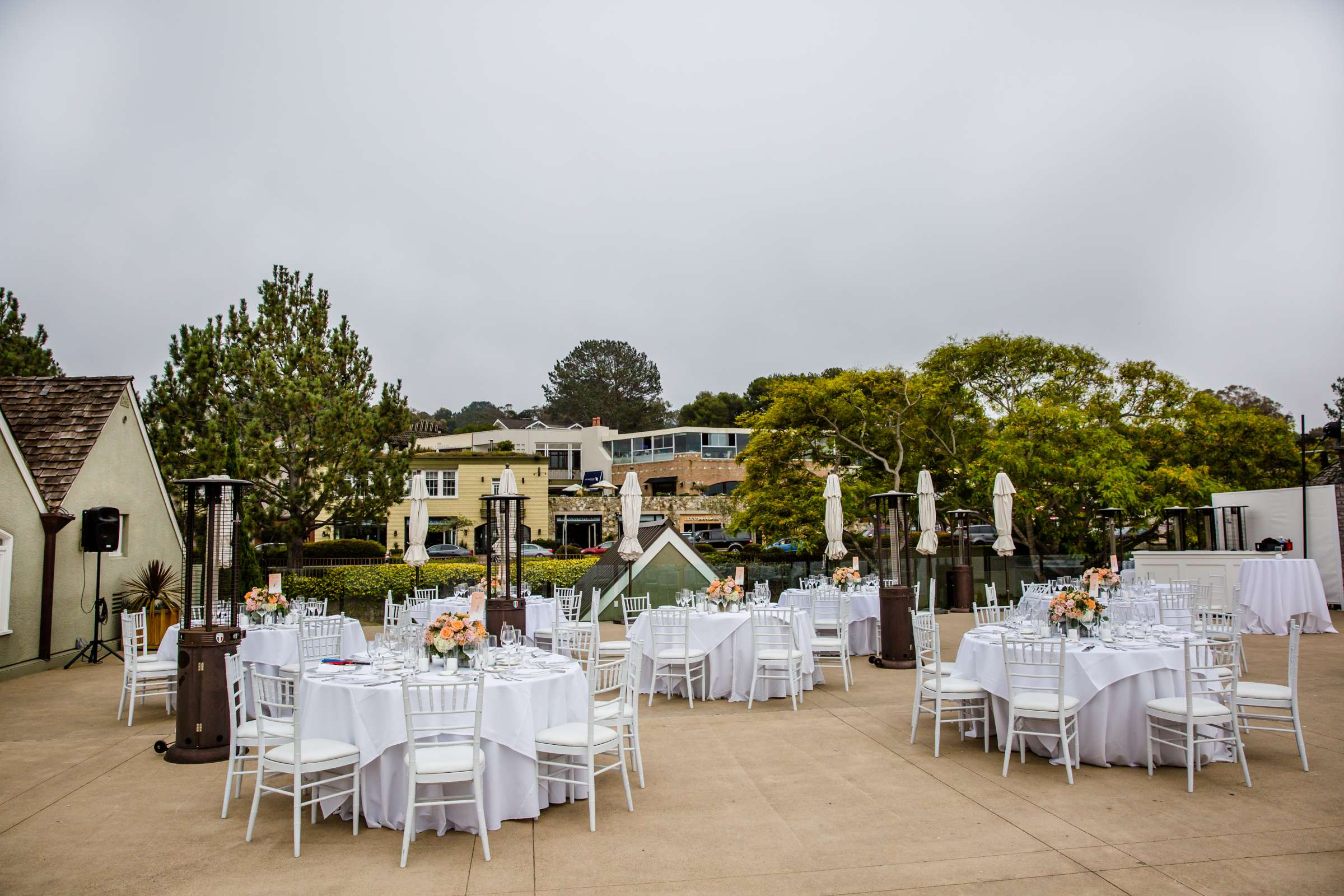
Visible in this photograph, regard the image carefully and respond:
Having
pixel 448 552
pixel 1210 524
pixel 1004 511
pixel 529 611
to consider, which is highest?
pixel 1004 511

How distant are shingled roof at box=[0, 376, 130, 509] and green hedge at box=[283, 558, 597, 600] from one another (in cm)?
597

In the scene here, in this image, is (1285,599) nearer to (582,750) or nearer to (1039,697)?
(1039,697)

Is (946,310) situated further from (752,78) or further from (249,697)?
(249,697)

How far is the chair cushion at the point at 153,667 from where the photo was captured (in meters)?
9.08

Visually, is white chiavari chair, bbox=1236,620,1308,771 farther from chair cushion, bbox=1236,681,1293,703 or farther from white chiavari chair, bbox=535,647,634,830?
white chiavari chair, bbox=535,647,634,830

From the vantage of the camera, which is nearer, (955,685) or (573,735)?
(573,735)

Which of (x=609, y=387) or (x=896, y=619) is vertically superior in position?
(x=609, y=387)

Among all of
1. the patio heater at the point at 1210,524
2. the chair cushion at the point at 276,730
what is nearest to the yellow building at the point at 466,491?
the patio heater at the point at 1210,524

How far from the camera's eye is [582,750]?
5398 mm

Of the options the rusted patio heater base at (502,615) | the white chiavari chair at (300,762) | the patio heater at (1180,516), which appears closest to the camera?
the white chiavari chair at (300,762)

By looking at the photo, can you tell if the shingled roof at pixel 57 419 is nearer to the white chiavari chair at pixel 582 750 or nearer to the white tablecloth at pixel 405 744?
the white tablecloth at pixel 405 744

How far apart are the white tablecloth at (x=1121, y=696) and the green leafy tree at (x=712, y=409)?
51089 millimetres

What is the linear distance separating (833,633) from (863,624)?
0.65 metres

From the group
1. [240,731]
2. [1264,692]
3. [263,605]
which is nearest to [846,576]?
[1264,692]
